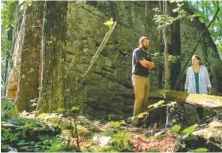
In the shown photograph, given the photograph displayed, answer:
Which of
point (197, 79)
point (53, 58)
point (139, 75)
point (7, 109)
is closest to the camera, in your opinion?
point (7, 109)

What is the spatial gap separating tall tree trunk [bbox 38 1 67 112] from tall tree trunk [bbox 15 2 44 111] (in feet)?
3.91

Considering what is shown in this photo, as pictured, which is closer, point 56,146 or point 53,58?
point 56,146

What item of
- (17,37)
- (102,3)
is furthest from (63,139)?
(102,3)

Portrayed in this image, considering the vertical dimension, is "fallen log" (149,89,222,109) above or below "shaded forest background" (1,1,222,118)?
below

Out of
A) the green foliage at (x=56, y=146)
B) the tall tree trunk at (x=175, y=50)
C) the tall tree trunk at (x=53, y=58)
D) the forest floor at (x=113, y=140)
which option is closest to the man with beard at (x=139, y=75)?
the forest floor at (x=113, y=140)

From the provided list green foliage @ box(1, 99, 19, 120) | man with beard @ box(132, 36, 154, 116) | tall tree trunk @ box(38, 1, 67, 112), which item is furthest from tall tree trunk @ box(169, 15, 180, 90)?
green foliage @ box(1, 99, 19, 120)

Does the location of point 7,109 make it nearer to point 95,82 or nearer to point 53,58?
point 53,58

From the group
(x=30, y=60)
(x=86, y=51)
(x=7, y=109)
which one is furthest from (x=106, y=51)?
(x=7, y=109)

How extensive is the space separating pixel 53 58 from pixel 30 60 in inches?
75.0

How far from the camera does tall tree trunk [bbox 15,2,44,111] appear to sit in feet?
21.0

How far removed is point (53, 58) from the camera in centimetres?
524

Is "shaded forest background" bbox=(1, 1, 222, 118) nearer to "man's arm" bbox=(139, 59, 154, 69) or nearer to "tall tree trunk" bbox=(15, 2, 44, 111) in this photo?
"tall tree trunk" bbox=(15, 2, 44, 111)

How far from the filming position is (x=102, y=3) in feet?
31.4

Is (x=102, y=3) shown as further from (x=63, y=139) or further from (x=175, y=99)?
(x=63, y=139)
